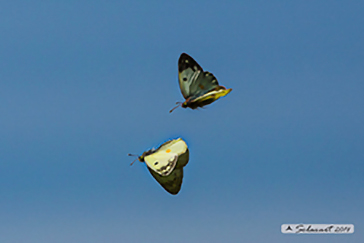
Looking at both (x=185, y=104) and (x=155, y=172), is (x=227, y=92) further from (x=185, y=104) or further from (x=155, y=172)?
(x=155, y=172)

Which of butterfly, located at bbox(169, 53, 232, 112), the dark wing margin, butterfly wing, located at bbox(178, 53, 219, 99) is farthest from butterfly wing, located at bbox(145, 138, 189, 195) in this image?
the dark wing margin

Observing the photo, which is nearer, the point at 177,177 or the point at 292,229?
the point at 177,177

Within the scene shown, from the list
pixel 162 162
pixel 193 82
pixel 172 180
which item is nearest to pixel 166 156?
pixel 162 162

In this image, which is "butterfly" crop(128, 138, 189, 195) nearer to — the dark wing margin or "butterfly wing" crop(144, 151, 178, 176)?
"butterfly wing" crop(144, 151, 178, 176)

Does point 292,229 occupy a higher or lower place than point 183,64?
lower

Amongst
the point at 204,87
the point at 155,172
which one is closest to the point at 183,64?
the point at 204,87

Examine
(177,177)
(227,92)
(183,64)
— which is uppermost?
(183,64)
